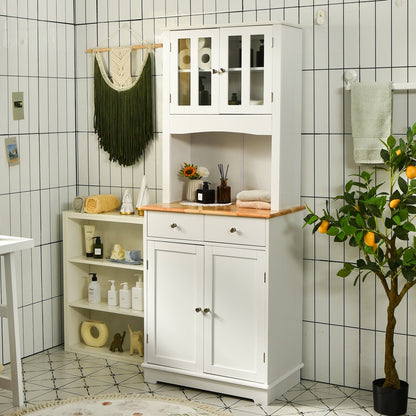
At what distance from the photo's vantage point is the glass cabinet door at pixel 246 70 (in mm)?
3754

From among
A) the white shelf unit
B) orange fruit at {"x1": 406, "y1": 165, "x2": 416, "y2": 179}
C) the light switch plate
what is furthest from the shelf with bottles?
orange fruit at {"x1": 406, "y1": 165, "x2": 416, "y2": 179}

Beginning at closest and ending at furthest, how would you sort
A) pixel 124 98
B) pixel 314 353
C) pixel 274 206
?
pixel 274 206 → pixel 314 353 → pixel 124 98

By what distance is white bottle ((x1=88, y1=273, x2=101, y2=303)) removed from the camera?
459cm

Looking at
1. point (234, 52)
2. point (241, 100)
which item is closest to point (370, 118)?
point (241, 100)

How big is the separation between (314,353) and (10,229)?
1.86m

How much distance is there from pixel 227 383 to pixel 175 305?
484mm

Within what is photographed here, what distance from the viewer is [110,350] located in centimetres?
455

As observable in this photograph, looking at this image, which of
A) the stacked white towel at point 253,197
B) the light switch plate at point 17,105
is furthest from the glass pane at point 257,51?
the light switch plate at point 17,105

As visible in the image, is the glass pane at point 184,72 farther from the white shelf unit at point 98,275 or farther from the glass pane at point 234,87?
the white shelf unit at point 98,275

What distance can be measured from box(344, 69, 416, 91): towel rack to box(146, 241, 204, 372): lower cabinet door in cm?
113

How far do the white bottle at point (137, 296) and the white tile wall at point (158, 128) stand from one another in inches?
21.6

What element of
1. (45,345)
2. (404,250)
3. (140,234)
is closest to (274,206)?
(404,250)

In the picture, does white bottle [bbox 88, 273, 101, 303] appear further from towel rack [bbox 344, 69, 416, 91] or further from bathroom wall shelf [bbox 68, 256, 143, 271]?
towel rack [bbox 344, 69, 416, 91]

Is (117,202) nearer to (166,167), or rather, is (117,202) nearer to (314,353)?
(166,167)
